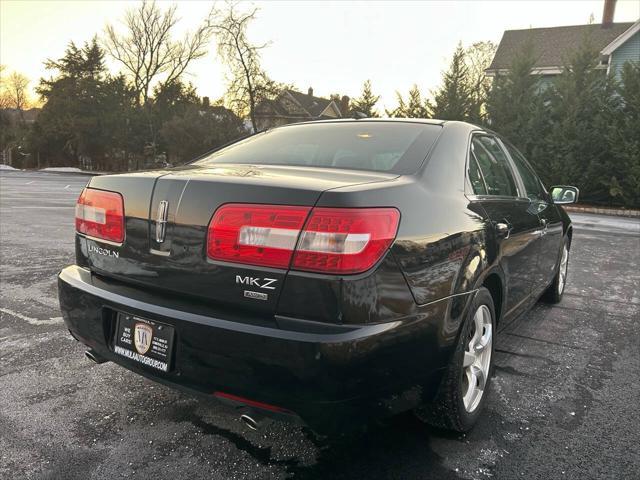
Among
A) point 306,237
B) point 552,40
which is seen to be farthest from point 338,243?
point 552,40

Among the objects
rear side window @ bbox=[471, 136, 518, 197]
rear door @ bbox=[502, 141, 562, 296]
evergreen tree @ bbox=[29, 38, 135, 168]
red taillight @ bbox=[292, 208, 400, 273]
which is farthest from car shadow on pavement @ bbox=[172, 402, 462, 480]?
evergreen tree @ bbox=[29, 38, 135, 168]

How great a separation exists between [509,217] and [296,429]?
160 centimetres

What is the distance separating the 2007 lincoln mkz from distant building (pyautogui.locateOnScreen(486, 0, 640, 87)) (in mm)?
20581

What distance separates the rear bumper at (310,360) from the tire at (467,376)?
0.10 m

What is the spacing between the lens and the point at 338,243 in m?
1.62

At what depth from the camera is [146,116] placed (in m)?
36.0

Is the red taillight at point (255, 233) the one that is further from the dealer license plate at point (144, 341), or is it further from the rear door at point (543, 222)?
the rear door at point (543, 222)

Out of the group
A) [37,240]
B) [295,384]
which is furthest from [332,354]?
[37,240]

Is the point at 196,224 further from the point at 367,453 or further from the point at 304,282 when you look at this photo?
the point at 367,453

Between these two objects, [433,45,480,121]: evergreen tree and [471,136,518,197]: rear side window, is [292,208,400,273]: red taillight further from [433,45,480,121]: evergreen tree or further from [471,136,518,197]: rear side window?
[433,45,480,121]: evergreen tree

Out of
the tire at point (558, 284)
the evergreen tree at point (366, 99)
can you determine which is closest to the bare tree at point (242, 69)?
the evergreen tree at point (366, 99)

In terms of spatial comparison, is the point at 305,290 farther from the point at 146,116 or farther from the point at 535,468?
the point at 146,116

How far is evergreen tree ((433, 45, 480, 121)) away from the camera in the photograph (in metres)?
17.5

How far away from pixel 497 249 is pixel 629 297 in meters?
3.29
